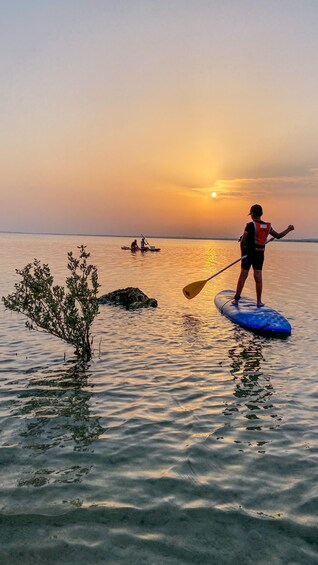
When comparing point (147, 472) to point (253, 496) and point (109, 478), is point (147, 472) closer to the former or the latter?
point (109, 478)

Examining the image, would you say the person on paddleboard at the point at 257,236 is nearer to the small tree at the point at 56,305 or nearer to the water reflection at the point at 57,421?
the small tree at the point at 56,305

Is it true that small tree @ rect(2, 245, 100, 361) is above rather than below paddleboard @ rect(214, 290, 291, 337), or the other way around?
above

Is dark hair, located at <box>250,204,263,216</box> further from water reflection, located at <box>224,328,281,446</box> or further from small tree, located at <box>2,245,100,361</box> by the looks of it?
small tree, located at <box>2,245,100,361</box>

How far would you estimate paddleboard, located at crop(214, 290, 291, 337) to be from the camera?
481 inches

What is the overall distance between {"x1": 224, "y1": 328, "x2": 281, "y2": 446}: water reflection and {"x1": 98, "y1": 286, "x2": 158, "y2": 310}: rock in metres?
6.13

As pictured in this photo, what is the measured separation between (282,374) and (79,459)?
17.1ft

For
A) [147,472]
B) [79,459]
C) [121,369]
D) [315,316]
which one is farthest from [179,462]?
[315,316]

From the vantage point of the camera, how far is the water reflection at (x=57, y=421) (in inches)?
190

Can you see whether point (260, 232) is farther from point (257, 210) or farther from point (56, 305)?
point (56, 305)

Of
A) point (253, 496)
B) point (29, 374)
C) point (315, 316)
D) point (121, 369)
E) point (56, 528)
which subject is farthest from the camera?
point (315, 316)

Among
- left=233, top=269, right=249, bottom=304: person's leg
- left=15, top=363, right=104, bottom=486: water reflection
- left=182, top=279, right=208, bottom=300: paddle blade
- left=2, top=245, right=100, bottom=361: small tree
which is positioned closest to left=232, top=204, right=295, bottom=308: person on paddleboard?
left=233, top=269, right=249, bottom=304: person's leg

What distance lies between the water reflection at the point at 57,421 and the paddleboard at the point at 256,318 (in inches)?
242

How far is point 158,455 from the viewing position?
5.26 m

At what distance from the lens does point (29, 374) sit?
8.31 metres
